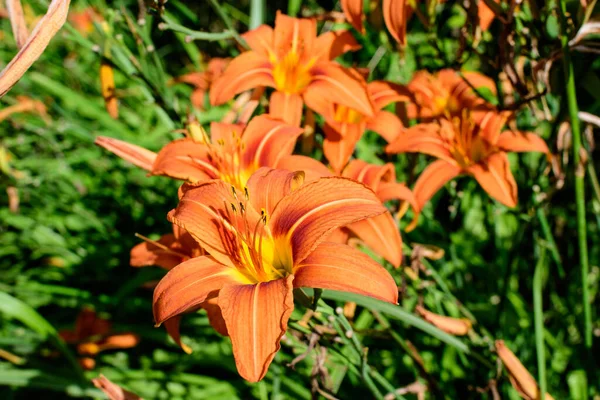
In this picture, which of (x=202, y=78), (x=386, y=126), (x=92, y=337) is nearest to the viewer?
(x=386, y=126)

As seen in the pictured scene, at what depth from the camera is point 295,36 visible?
1.42 metres

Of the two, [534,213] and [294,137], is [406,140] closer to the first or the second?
[294,137]

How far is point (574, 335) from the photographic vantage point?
1.91 metres

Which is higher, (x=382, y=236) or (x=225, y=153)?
(x=225, y=153)

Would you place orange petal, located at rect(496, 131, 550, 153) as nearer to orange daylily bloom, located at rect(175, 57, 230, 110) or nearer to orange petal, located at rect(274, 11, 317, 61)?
orange petal, located at rect(274, 11, 317, 61)

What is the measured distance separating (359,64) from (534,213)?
4.20ft

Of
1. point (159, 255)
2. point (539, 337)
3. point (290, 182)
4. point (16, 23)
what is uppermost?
point (16, 23)

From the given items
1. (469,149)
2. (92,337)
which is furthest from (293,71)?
(92,337)

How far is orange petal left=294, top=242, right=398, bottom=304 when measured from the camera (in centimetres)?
85

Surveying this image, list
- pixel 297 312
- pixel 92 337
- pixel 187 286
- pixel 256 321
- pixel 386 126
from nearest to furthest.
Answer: pixel 256 321, pixel 187 286, pixel 386 126, pixel 297 312, pixel 92 337

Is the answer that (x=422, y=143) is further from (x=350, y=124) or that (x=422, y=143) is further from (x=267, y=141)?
(x=267, y=141)

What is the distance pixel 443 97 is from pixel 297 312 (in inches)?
28.9

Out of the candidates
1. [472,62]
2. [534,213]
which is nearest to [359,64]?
[472,62]

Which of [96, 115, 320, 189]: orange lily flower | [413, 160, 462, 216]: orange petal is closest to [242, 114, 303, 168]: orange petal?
[96, 115, 320, 189]: orange lily flower
